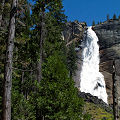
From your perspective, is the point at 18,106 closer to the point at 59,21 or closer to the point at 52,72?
the point at 52,72

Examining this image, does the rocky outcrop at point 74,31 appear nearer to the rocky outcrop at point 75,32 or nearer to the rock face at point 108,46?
the rocky outcrop at point 75,32

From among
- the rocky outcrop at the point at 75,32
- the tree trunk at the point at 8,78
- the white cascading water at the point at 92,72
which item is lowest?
the tree trunk at the point at 8,78

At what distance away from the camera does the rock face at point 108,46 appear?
187 feet

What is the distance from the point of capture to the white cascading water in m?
51.6

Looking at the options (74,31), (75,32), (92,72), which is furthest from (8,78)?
(74,31)

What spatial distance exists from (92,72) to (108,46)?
531 inches

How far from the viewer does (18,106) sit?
1147 centimetres

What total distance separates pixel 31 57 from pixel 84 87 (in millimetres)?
42477

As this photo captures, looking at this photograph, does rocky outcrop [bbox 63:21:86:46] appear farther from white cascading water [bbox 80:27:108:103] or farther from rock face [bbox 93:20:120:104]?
rock face [bbox 93:20:120:104]

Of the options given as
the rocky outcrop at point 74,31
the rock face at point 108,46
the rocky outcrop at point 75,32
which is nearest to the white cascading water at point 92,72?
the rock face at point 108,46

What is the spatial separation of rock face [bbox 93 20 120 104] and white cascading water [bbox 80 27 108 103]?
149cm

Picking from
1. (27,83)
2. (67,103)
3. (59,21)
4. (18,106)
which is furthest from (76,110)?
(27,83)

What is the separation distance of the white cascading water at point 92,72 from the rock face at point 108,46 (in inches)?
58.5

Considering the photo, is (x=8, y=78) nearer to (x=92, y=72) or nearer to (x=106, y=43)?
(x=92, y=72)
